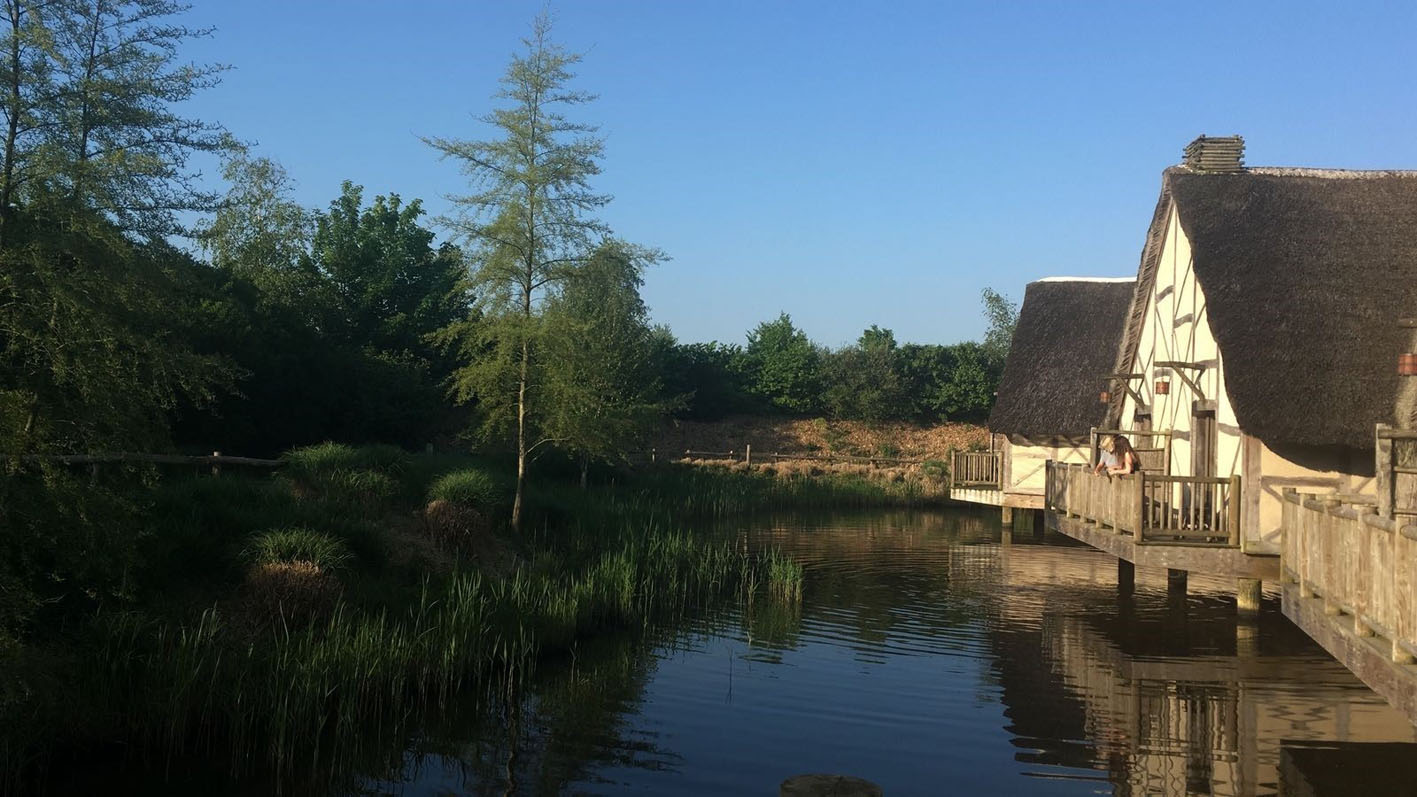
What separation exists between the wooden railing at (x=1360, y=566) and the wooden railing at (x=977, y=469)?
1833 cm

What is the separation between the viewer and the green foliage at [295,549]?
1207cm

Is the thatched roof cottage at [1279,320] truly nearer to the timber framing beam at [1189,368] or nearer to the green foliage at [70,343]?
the timber framing beam at [1189,368]

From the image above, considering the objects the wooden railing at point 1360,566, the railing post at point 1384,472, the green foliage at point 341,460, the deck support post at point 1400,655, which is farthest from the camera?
the green foliage at point 341,460

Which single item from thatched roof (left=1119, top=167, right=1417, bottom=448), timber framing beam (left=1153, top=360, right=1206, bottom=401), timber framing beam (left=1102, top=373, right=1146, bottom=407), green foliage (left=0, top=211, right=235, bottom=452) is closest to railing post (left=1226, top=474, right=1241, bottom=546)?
thatched roof (left=1119, top=167, right=1417, bottom=448)

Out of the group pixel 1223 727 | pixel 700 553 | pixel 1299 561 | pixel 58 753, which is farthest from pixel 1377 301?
pixel 58 753

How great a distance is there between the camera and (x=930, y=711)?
10867mm

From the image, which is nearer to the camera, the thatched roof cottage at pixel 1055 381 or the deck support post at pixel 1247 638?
the deck support post at pixel 1247 638

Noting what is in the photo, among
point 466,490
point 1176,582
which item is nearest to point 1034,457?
point 1176,582

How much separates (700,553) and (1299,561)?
10.3 metres

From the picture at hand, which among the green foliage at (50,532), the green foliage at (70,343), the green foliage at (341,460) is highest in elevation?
the green foliage at (70,343)

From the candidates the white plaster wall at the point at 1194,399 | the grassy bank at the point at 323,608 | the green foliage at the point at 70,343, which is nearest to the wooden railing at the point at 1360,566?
the white plaster wall at the point at 1194,399

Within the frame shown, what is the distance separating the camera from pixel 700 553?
18.8 metres

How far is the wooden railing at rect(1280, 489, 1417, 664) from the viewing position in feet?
22.4

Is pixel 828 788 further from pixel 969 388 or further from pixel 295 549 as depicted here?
pixel 969 388
